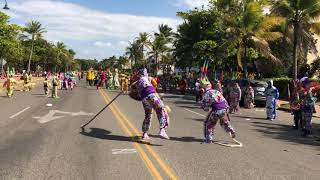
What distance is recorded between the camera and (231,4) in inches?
1553

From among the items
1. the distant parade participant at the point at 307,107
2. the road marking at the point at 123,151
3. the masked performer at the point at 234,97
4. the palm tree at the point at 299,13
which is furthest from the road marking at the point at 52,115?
the palm tree at the point at 299,13

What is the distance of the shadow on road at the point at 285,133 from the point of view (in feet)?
45.2

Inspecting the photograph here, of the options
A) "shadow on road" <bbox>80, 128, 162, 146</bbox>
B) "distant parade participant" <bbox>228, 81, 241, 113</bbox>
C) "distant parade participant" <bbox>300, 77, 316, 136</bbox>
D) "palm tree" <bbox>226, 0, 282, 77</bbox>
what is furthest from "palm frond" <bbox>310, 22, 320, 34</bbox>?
"shadow on road" <bbox>80, 128, 162, 146</bbox>

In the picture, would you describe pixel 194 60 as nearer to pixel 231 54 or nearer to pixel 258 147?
pixel 231 54

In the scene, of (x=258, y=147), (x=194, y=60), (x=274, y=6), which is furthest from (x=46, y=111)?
(x=194, y=60)

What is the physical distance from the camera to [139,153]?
1036 centimetres

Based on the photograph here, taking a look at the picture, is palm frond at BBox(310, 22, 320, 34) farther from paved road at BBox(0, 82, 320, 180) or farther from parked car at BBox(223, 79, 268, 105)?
paved road at BBox(0, 82, 320, 180)

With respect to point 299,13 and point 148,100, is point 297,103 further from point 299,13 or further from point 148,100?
point 299,13

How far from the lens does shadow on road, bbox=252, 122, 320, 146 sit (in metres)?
13.8

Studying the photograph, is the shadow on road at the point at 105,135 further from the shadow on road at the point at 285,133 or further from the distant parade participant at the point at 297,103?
the distant parade participant at the point at 297,103

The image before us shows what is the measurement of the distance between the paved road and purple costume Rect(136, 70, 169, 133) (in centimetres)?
Result: 55

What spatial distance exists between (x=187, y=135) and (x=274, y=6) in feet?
60.9

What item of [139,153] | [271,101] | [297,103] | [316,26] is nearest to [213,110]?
[139,153]

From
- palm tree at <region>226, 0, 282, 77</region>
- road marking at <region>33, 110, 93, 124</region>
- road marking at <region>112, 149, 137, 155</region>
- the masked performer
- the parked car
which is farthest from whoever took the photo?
palm tree at <region>226, 0, 282, 77</region>
